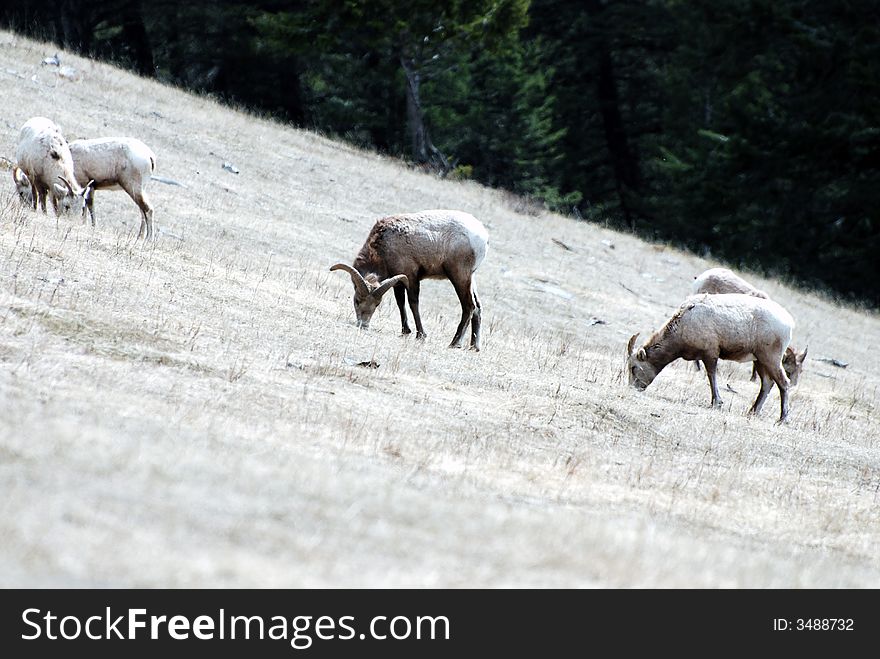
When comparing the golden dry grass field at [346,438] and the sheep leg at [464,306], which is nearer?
the golden dry grass field at [346,438]

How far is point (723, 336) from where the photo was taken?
1477 cm

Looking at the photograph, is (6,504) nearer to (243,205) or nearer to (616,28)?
(243,205)

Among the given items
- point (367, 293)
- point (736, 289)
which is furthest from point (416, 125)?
point (367, 293)

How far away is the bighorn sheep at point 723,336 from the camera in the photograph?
48.5 ft

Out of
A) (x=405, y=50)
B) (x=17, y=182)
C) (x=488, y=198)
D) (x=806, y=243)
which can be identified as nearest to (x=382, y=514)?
(x=17, y=182)

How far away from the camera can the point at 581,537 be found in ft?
23.6

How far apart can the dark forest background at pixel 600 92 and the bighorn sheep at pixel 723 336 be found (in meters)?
22.0

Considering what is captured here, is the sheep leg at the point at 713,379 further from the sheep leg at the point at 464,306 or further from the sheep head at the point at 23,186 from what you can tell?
the sheep head at the point at 23,186

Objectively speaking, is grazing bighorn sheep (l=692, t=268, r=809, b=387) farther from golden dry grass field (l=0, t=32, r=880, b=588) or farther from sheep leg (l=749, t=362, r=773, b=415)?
sheep leg (l=749, t=362, r=773, b=415)

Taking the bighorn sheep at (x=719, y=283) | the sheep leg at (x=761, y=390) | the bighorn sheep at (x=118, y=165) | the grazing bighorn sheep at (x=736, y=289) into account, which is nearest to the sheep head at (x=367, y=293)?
→ the sheep leg at (x=761, y=390)

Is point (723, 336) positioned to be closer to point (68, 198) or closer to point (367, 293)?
point (367, 293)

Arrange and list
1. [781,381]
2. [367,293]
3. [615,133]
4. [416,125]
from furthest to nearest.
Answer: [615,133] → [416,125] → [781,381] → [367,293]

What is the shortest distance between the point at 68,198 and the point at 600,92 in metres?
34.4
